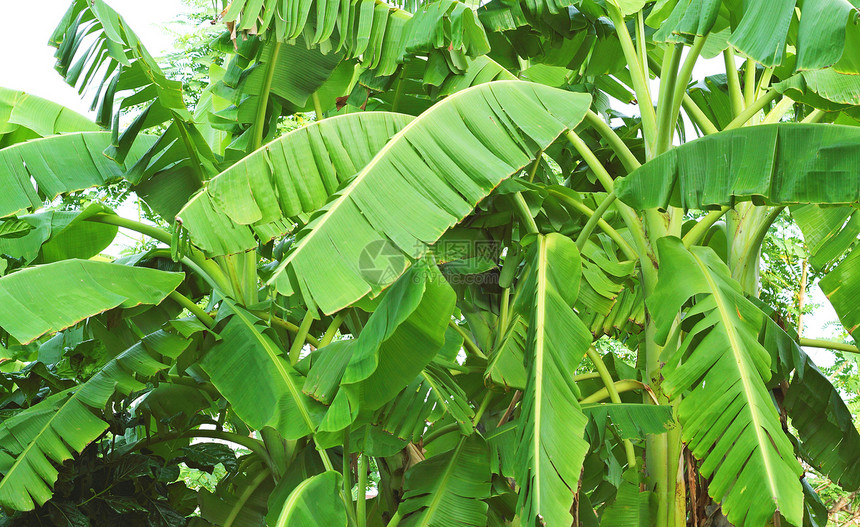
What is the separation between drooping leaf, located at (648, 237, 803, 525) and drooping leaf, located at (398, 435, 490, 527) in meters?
0.79

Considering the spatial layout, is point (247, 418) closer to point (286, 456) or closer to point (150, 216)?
point (286, 456)

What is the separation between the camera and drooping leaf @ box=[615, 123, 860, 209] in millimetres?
1963

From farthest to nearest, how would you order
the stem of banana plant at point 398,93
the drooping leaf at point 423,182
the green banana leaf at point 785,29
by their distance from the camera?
the stem of banana plant at point 398,93
the drooping leaf at point 423,182
the green banana leaf at point 785,29

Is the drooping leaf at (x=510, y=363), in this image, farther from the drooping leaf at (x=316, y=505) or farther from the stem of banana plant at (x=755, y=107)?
the stem of banana plant at (x=755, y=107)

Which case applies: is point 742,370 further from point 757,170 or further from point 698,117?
point 698,117

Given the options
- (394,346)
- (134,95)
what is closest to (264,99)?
(134,95)

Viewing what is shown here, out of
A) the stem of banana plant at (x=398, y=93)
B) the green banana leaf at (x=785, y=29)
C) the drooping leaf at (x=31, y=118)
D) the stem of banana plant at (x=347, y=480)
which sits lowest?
the stem of banana plant at (x=347, y=480)

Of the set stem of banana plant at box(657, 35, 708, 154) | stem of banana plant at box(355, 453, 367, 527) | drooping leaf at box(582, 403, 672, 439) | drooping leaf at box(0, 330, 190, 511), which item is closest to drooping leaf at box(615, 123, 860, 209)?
stem of banana plant at box(657, 35, 708, 154)

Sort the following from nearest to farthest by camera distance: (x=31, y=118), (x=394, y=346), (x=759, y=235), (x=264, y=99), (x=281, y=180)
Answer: (x=394, y=346) < (x=281, y=180) < (x=759, y=235) < (x=264, y=99) < (x=31, y=118)

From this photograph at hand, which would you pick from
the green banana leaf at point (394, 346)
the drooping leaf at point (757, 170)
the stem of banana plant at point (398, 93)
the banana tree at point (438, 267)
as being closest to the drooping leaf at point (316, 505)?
the banana tree at point (438, 267)

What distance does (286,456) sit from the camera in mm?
3021

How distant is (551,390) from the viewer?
2.13m

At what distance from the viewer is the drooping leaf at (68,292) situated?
2123 mm

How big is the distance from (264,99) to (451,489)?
5.85 feet
